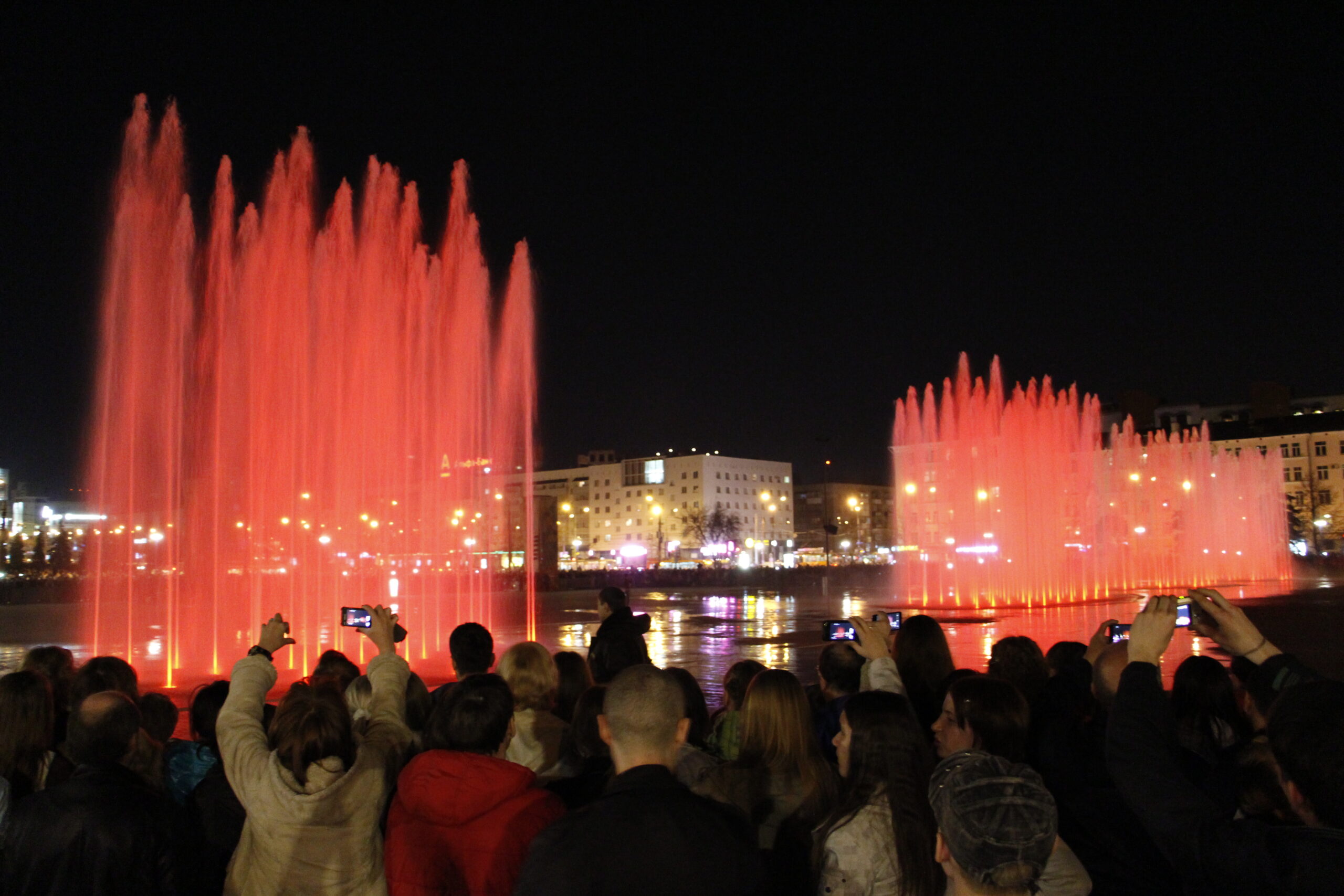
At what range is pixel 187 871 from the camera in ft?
13.0

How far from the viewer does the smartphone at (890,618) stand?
531 centimetres

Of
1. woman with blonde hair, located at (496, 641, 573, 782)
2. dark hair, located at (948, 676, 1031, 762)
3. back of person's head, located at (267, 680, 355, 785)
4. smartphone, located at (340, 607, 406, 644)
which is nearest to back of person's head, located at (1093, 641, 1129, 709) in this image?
dark hair, located at (948, 676, 1031, 762)

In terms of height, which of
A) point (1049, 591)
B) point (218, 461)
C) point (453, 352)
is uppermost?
point (453, 352)

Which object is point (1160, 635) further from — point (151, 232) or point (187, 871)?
point (151, 232)

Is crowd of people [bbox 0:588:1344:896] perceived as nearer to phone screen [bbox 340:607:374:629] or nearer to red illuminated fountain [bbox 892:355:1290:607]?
phone screen [bbox 340:607:374:629]

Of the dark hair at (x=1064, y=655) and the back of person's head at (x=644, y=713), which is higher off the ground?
the back of person's head at (x=644, y=713)

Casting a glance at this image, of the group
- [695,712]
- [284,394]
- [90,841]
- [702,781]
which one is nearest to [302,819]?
[90,841]

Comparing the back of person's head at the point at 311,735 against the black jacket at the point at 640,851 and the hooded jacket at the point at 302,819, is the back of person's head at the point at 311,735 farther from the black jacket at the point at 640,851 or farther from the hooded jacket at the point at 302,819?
the black jacket at the point at 640,851

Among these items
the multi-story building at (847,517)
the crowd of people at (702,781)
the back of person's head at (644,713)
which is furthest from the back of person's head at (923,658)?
the multi-story building at (847,517)

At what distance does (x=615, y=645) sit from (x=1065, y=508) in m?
58.5

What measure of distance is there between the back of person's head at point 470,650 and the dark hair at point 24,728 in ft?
6.78

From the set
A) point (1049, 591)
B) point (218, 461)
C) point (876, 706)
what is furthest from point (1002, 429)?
point (876, 706)

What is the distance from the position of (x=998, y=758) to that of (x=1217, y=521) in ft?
219

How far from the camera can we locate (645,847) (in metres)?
2.79
